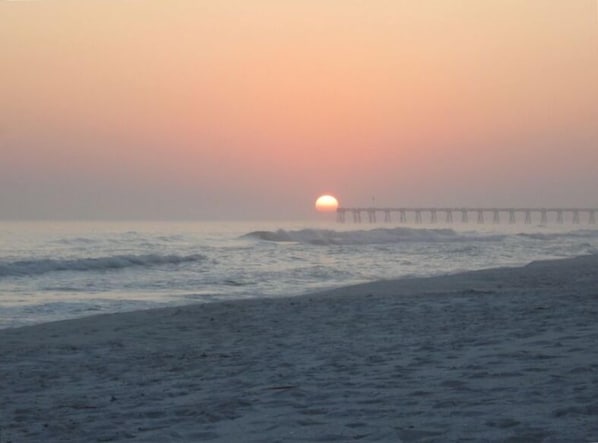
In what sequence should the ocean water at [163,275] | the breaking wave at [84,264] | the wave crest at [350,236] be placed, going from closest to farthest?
1. the ocean water at [163,275]
2. the breaking wave at [84,264]
3. the wave crest at [350,236]

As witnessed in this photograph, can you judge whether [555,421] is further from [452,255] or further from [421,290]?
[452,255]

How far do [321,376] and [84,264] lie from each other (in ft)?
72.1

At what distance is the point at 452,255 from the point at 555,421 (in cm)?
2917

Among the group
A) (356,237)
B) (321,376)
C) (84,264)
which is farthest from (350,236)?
(321,376)

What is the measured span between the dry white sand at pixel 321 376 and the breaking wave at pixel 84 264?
45.5 feet

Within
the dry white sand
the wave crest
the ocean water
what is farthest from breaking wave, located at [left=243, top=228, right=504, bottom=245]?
the dry white sand

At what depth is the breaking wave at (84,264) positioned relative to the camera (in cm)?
2448

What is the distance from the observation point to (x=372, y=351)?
730 centimetres

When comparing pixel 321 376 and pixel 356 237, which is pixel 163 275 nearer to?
pixel 321 376

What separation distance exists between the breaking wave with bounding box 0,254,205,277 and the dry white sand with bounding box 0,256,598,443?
13.9 metres

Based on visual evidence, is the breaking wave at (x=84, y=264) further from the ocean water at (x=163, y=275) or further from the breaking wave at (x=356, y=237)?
the breaking wave at (x=356, y=237)

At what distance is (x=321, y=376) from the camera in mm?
6254

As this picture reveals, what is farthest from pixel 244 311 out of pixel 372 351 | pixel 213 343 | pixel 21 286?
pixel 21 286

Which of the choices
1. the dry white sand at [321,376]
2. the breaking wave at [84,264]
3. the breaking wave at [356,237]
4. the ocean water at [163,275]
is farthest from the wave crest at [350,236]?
the dry white sand at [321,376]
